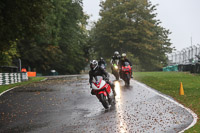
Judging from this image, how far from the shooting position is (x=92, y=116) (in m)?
10.0

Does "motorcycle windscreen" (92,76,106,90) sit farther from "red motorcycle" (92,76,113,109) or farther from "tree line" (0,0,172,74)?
"tree line" (0,0,172,74)

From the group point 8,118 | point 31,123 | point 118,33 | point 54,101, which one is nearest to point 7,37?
point 54,101

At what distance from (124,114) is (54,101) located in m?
4.66

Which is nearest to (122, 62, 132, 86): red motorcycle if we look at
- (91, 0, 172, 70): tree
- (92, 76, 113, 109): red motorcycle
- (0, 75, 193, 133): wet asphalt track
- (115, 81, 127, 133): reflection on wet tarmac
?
(0, 75, 193, 133): wet asphalt track

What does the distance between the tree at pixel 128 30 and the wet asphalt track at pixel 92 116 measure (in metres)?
51.6

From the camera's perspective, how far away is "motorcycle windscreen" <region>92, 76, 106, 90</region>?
1116 cm

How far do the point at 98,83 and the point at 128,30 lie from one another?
54.3 metres

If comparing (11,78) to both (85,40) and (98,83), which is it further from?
Result: (85,40)

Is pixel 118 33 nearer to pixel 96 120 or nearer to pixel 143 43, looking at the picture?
pixel 143 43

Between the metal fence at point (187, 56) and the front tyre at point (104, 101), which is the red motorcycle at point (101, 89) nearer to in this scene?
the front tyre at point (104, 101)

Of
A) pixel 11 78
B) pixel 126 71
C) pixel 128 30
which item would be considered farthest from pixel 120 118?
pixel 128 30

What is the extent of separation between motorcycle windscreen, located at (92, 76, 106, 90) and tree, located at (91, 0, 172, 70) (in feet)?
175

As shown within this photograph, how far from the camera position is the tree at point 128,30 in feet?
216

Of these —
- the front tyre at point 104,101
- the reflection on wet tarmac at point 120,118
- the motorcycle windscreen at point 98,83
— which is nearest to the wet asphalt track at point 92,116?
the reflection on wet tarmac at point 120,118
